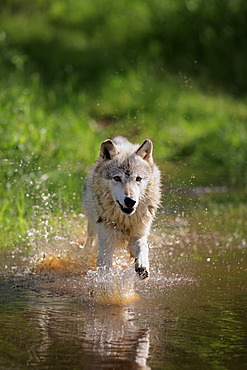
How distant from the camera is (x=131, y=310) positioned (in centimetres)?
578

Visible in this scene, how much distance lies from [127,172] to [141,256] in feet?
2.53

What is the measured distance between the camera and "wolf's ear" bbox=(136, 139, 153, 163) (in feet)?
21.9

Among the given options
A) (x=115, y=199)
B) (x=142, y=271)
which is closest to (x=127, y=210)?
(x=115, y=199)

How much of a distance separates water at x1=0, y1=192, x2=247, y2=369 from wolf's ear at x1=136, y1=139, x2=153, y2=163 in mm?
1117

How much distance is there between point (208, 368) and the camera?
14.0 ft

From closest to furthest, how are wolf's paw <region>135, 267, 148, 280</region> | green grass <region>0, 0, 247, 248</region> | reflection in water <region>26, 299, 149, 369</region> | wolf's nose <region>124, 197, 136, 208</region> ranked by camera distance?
reflection in water <region>26, 299, 149, 369</region>, wolf's nose <region>124, 197, 136, 208</region>, wolf's paw <region>135, 267, 148, 280</region>, green grass <region>0, 0, 247, 248</region>

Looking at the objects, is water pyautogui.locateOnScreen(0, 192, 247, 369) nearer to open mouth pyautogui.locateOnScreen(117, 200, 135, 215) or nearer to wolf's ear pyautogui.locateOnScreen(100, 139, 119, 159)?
open mouth pyautogui.locateOnScreen(117, 200, 135, 215)

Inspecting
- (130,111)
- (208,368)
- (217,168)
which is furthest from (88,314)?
(130,111)

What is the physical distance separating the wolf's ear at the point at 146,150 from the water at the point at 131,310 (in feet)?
3.66

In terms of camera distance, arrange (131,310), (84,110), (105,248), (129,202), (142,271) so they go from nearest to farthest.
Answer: (131,310) → (129,202) → (142,271) → (105,248) → (84,110)

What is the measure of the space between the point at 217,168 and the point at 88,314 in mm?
9175

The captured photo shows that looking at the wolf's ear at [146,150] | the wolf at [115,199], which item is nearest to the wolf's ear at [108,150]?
the wolf at [115,199]

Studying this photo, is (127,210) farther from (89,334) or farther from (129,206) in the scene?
(89,334)

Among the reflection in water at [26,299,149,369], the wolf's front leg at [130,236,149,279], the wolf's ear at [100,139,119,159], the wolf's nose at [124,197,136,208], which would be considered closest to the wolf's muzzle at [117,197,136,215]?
the wolf's nose at [124,197,136,208]
